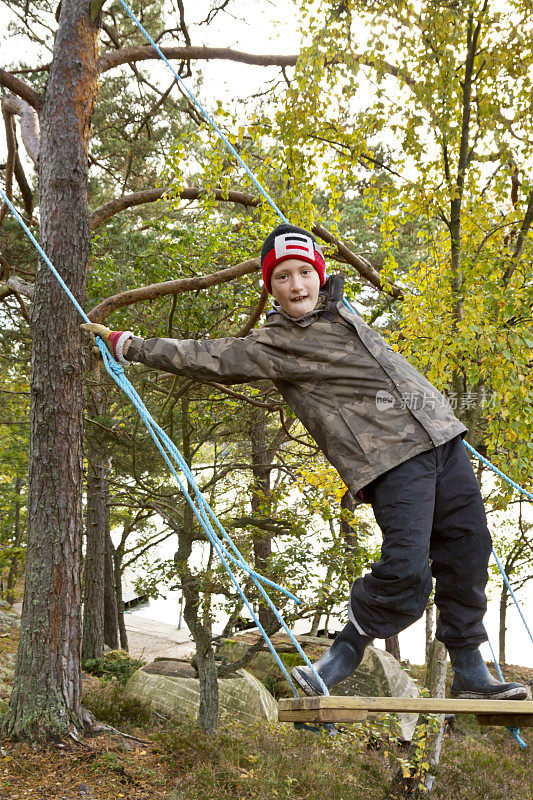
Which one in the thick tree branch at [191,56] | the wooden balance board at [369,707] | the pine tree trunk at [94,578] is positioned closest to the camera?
the wooden balance board at [369,707]

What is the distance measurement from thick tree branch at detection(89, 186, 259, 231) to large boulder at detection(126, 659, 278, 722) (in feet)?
16.5

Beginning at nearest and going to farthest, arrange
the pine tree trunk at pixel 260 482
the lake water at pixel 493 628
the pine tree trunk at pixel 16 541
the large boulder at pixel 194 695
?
1. the pine tree trunk at pixel 260 482
2. the large boulder at pixel 194 695
3. the pine tree trunk at pixel 16 541
4. the lake water at pixel 493 628

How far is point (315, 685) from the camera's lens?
2.37 m

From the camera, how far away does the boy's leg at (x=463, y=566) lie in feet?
8.05

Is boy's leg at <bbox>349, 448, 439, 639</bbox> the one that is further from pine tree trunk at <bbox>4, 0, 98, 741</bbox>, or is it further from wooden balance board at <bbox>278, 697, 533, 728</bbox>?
pine tree trunk at <bbox>4, 0, 98, 741</bbox>

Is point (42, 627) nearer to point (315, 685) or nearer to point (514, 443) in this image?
point (315, 685)

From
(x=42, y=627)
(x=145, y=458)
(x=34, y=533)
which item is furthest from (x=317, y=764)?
(x=145, y=458)

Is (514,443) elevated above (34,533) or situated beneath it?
elevated above

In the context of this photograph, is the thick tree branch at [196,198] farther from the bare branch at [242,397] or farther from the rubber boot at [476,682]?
the rubber boot at [476,682]

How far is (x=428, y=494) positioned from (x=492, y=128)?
3350 mm

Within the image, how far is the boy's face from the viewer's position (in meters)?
2.55

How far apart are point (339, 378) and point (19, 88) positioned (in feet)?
13.2

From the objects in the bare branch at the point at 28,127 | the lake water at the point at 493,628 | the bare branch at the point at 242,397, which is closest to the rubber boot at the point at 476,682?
the bare branch at the point at 242,397

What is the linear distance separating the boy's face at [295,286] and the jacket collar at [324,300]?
16 mm
